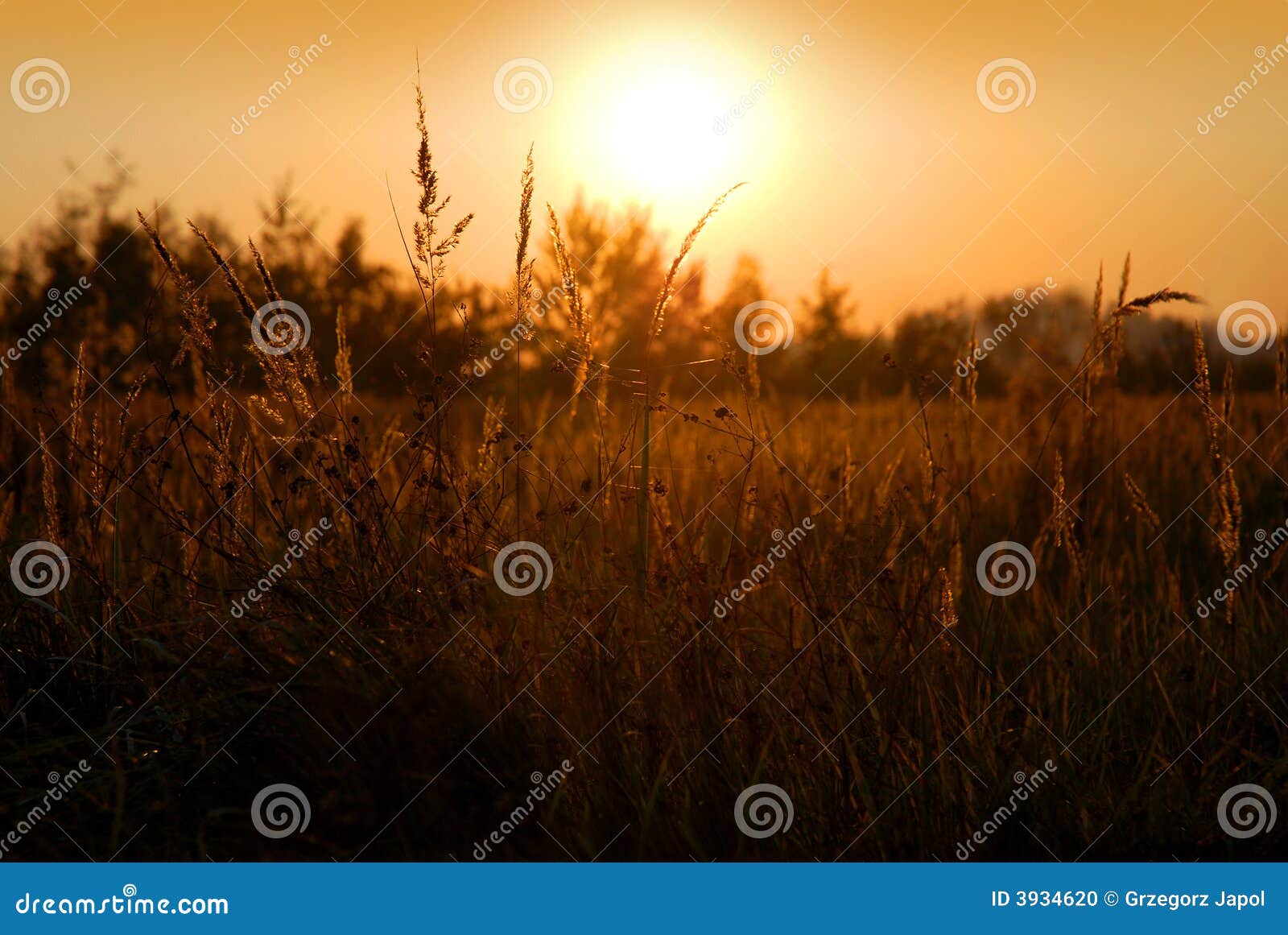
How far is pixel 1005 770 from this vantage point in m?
2.16
